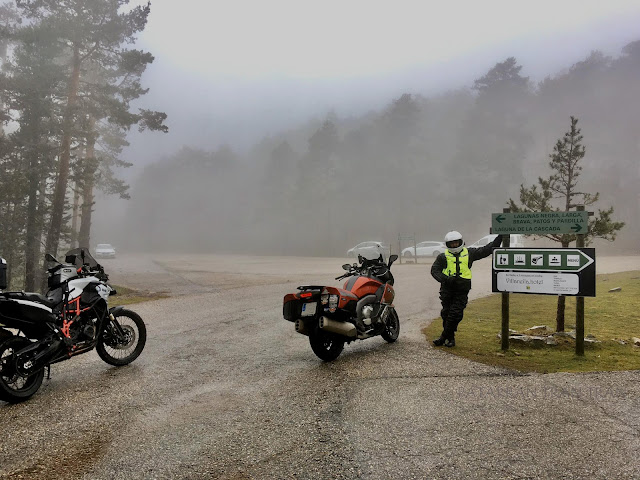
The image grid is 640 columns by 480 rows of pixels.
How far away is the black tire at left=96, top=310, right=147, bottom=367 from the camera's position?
6273mm

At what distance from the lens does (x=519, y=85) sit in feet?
195

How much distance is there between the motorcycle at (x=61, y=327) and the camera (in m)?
4.95

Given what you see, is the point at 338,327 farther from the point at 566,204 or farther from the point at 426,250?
the point at 426,250

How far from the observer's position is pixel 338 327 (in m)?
6.39

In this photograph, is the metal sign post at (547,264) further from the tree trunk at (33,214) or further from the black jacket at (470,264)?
the tree trunk at (33,214)

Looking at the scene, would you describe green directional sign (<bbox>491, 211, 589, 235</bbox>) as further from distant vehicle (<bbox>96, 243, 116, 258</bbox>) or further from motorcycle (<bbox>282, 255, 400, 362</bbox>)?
distant vehicle (<bbox>96, 243, 116, 258</bbox>)

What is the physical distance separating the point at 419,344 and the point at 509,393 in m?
2.58

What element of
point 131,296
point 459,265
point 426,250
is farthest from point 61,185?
point 426,250

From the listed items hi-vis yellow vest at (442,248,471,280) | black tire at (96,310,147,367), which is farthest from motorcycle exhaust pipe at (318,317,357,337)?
black tire at (96,310,147,367)

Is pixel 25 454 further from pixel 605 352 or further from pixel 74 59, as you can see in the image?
pixel 74 59

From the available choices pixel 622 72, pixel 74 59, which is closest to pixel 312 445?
pixel 74 59

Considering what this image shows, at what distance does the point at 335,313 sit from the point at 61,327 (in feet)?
11.5

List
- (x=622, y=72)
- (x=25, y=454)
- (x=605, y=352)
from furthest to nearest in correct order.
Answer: (x=622, y=72) → (x=605, y=352) → (x=25, y=454)

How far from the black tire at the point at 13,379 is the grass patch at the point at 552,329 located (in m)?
5.72
